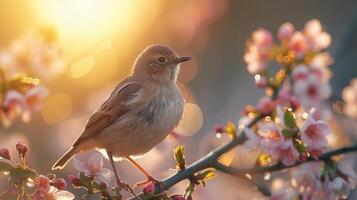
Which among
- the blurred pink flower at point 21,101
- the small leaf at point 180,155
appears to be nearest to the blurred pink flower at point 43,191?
the blurred pink flower at point 21,101

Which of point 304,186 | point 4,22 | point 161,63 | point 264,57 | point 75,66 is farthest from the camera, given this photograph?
point 4,22

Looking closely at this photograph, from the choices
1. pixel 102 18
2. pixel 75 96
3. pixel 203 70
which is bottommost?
pixel 203 70

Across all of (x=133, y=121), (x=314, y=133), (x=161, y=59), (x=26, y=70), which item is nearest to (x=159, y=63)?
(x=161, y=59)

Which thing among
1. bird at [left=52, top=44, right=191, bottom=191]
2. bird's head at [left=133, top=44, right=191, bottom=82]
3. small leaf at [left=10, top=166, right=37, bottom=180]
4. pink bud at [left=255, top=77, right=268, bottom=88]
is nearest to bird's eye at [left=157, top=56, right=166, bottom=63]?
bird's head at [left=133, top=44, right=191, bottom=82]

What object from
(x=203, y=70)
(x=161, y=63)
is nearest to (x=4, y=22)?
(x=161, y=63)

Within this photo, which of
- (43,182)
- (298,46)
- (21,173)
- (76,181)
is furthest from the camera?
(298,46)

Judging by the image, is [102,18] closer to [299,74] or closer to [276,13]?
[299,74]

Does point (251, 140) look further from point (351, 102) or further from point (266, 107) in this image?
point (351, 102)
